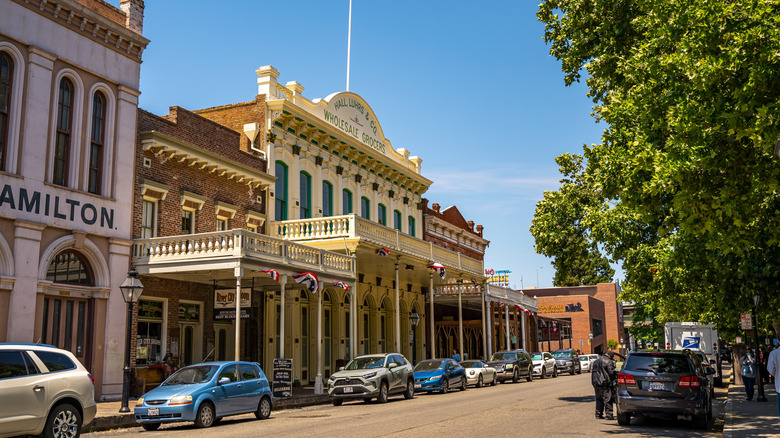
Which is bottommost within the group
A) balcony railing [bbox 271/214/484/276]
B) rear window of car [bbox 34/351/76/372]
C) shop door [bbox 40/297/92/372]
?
rear window of car [bbox 34/351/76/372]

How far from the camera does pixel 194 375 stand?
629 inches

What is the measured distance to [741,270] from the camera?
16438 mm

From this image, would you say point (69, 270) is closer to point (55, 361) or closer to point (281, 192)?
point (55, 361)

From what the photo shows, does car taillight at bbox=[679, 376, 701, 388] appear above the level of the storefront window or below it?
below

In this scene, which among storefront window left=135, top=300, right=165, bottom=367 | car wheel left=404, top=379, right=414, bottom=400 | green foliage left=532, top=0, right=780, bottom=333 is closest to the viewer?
green foliage left=532, top=0, right=780, bottom=333

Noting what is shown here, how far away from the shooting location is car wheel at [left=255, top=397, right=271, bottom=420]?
17156 millimetres

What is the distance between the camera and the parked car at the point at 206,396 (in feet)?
48.4

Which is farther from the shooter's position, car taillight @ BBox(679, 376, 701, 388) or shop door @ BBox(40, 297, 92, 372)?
shop door @ BBox(40, 297, 92, 372)

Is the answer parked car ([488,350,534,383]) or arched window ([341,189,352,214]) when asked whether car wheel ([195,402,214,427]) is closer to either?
arched window ([341,189,352,214])

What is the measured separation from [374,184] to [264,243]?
14.7 meters

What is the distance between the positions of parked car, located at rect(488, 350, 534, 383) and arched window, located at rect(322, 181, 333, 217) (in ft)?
35.2

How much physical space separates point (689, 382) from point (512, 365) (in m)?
21.1

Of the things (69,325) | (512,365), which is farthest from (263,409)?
(512,365)

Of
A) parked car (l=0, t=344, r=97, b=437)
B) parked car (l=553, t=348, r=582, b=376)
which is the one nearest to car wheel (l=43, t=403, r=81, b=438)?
parked car (l=0, t=344, r=97, b=437)
